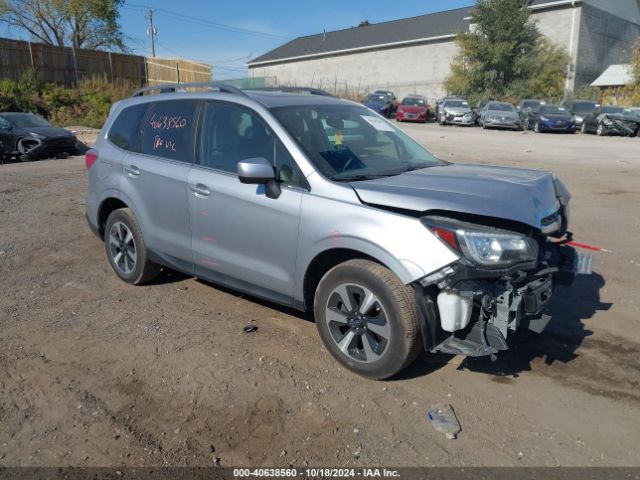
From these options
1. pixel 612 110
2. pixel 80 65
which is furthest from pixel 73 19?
pixel 612 110

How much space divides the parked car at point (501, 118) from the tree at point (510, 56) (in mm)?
10871

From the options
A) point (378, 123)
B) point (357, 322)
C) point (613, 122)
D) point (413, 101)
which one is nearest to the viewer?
point (357, 322)

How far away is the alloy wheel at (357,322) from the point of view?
360cm

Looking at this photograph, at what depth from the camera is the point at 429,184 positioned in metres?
3.84

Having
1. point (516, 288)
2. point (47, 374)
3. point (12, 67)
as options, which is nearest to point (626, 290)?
point (516, 288)

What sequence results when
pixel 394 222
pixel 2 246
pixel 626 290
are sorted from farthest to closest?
pixel 2 246, pixel 626 290, pixel 394 222

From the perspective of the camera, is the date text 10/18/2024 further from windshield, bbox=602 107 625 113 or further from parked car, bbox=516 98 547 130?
parked car, bbox=516 98 547 130

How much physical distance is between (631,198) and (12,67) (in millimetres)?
30269

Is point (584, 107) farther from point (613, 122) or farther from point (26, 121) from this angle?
point (26, 121)

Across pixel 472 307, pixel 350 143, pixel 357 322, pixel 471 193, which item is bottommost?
pixel 357 322

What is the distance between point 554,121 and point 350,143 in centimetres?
2621

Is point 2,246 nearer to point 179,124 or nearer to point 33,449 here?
point 179,124

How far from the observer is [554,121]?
27.6 m

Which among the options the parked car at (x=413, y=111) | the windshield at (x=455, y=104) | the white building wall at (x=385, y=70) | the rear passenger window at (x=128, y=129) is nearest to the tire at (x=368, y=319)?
the rear passenger window at (x=128, y=129)
